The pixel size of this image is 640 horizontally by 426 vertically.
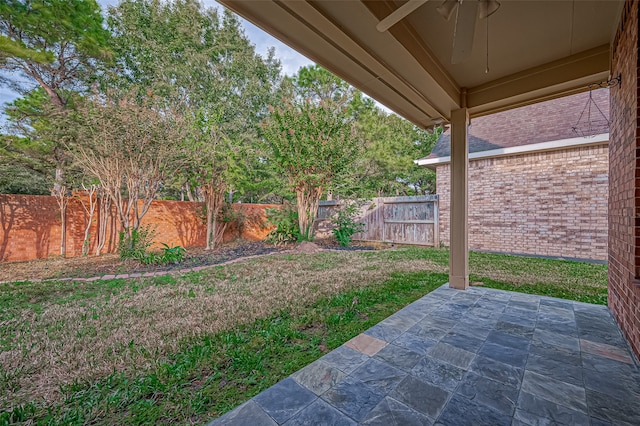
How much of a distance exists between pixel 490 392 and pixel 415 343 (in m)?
0.55

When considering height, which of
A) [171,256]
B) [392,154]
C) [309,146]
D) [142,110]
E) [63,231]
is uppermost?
[392,154]

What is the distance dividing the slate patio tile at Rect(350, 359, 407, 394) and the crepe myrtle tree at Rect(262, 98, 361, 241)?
5428 millimetres

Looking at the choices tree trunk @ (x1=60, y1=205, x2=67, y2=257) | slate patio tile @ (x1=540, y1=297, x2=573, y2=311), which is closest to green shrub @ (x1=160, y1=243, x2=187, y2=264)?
A: tree trunk @ (x1=60, y1=205, x2=67, y2=257)

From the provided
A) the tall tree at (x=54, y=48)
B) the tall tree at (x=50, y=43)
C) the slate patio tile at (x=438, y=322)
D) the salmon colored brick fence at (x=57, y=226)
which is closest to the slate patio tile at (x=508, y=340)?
the slate patio tile at (x=438, y=322)

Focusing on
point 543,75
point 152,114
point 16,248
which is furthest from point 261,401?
point 16,248

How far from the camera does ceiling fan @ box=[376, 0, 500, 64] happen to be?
4.81 ft

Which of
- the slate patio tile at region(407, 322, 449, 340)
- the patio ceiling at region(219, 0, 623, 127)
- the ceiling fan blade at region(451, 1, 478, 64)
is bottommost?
the slate patio tile at region(407, 322, 449, 340)

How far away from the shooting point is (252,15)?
5.54 ft

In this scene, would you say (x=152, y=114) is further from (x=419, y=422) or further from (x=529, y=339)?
(x=529, y=339)

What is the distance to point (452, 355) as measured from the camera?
1.69 metres

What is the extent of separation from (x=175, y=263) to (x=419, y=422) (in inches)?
198

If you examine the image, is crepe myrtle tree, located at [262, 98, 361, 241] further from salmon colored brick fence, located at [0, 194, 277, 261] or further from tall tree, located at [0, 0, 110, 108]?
tall tree, located at [0, 0, 110, 108]

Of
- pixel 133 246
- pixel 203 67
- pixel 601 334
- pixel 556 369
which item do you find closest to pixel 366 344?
pixel 556 369

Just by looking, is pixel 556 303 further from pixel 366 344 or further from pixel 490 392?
pixel 366 344
